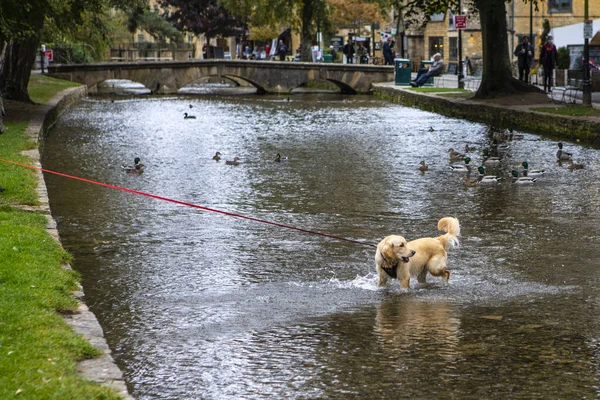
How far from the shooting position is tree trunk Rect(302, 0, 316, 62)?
61.7 m

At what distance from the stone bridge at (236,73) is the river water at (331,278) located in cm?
3100

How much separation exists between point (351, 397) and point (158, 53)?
239 ft

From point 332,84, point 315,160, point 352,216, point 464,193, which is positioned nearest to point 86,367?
point 352,216

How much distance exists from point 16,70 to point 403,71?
19.8m

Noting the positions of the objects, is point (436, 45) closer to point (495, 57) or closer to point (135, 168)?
point (495, 57)

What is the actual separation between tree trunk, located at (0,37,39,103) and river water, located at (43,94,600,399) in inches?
437

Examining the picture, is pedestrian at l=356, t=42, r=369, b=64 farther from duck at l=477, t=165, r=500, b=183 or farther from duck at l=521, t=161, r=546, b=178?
duck at l=477, t=165, r=500, b=183

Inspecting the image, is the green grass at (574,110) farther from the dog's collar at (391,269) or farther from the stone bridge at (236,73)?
the stone bridge at (236,73)

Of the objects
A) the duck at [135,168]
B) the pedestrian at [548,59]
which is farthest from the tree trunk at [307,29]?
the duck at [135,168]

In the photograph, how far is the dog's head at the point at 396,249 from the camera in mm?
9305

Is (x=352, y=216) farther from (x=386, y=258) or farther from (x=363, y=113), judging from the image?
(x=363, y=113)

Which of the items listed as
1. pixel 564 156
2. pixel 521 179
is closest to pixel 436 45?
pixel 564 156

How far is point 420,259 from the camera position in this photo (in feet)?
32.7

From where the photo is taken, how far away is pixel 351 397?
23.3ft
